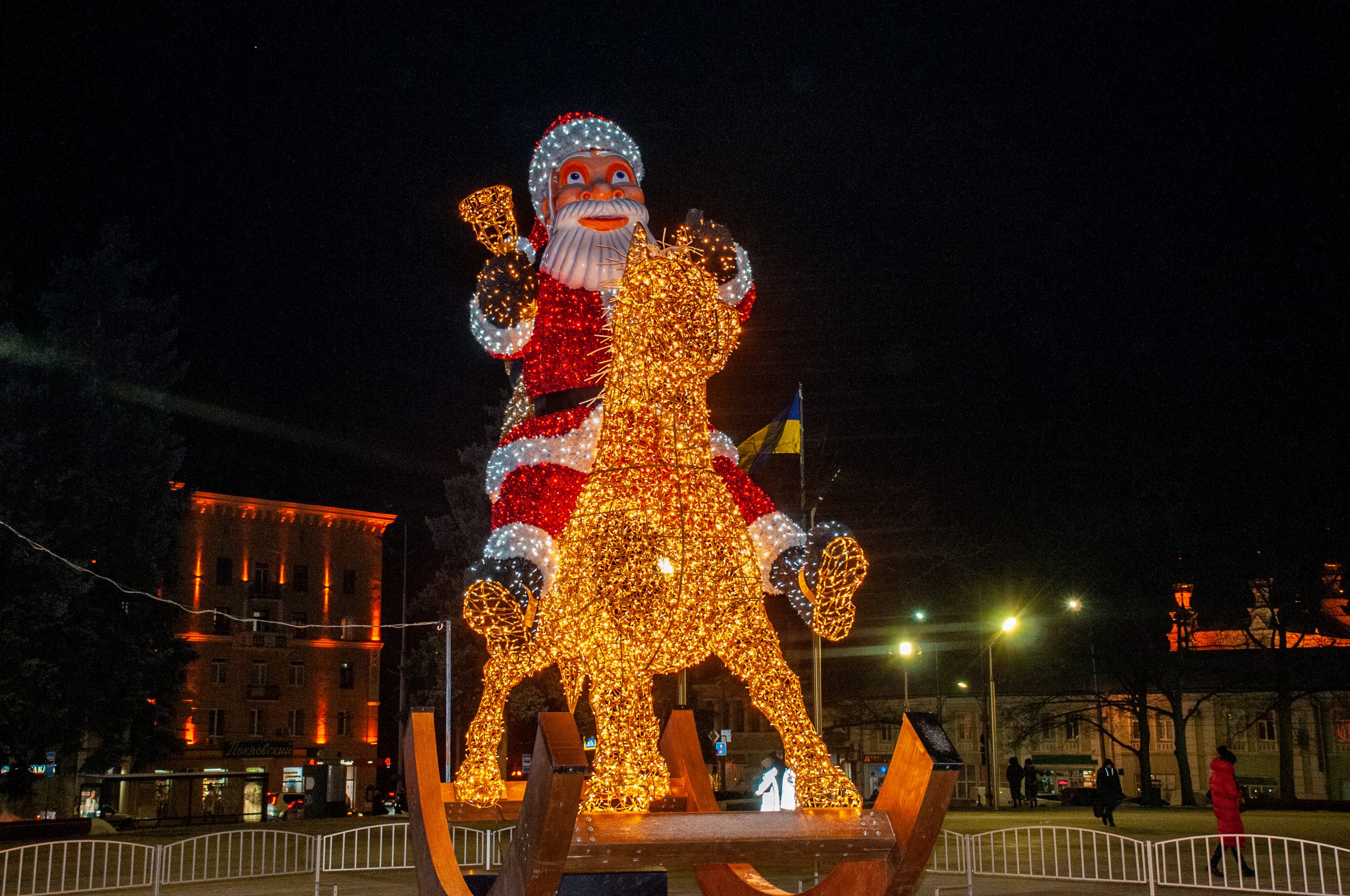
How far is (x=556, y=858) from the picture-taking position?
513 centimetres

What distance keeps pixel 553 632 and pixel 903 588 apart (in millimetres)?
23600

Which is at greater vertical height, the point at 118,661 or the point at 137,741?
the point at 118,661

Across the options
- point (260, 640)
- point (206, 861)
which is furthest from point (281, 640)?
point (206, 861)

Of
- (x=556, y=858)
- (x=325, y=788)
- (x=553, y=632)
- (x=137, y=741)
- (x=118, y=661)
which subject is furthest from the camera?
(x=325, y=788)

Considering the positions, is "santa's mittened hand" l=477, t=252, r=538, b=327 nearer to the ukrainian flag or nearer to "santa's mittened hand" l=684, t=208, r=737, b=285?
"santa's mittened hand" l=684, t=208, r=737, b=285

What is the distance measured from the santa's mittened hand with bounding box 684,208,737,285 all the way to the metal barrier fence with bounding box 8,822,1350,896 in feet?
15.9

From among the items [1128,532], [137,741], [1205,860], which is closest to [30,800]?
[137,741]

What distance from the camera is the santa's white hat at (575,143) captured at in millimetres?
9062

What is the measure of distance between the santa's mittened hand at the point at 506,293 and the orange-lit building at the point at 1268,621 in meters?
23.8

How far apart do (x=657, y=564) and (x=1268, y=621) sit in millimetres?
28771

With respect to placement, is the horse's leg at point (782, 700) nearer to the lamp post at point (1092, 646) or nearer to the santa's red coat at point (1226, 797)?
the santa's red coat at point (1226, 797)

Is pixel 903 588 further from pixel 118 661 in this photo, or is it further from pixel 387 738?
pixel 387 738

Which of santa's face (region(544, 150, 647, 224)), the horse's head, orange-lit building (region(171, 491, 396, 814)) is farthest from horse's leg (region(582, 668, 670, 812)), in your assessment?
orange-lit building (region(171, 491, 396, 814))

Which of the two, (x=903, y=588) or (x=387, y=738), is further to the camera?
(x=387, y=738)
